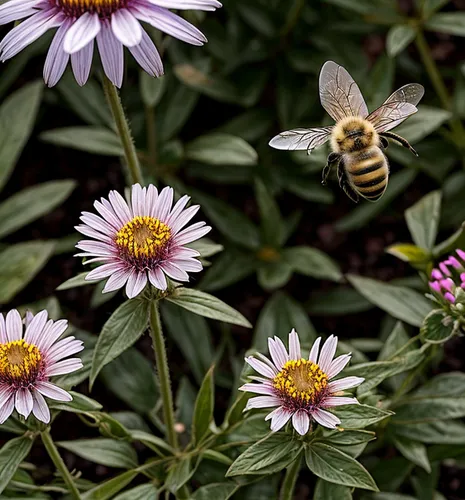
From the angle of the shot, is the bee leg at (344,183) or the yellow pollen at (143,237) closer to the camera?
the yellow pollen at (143,237)

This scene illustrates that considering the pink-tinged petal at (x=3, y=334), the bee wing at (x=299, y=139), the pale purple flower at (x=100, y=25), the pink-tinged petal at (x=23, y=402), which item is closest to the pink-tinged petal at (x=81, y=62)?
the pale purple flower at (x=100, y=25)

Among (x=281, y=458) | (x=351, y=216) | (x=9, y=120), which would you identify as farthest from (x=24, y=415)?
(x=351, y=216)

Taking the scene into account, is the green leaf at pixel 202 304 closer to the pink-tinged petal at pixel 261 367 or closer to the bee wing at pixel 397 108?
the pink-tinged petal at pixel 261 367

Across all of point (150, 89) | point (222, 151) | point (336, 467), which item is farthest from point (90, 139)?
point (336, 467)

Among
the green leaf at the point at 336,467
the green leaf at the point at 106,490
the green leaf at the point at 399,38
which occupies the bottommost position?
the green leaf at the point at 106,490

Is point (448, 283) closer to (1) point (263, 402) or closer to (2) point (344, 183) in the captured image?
(2) point (344, 183)
